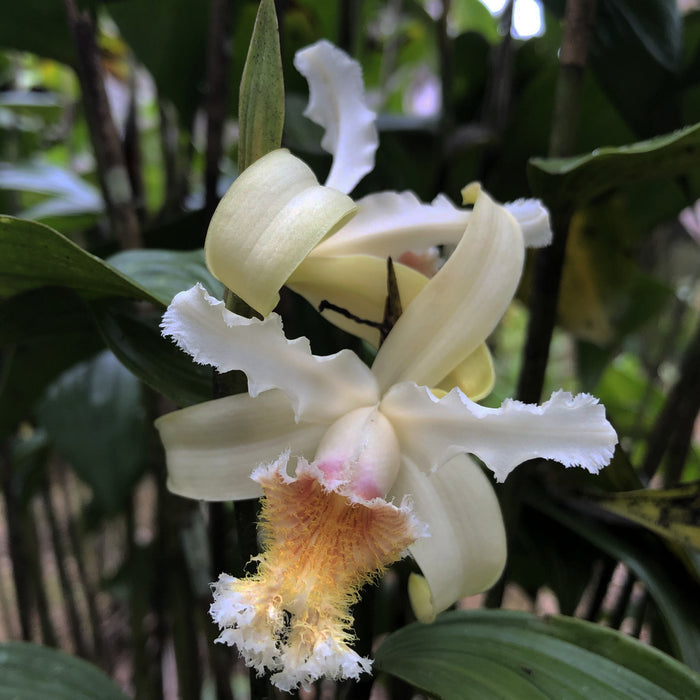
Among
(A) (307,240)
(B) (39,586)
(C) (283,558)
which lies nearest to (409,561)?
(C) (283,558)

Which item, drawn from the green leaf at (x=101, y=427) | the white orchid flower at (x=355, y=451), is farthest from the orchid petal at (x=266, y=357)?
the green leaf at (x=101, y=427)

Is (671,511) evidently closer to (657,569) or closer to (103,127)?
(657,569)

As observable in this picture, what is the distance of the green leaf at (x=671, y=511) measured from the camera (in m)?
0.44

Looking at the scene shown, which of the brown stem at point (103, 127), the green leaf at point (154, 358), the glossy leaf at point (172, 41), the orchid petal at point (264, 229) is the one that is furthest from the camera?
the glossy leaf at point (172, 41)

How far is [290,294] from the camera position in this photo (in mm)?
467

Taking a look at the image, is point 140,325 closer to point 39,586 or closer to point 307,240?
point 307,240

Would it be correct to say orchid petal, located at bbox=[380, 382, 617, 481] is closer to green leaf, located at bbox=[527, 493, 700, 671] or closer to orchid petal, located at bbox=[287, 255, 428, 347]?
orchid petal, located at bbox=[287, 255, 428, 347]

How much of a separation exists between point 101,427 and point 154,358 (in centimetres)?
40

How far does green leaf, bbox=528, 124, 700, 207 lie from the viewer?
0.38m

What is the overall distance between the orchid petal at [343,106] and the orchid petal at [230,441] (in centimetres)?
16

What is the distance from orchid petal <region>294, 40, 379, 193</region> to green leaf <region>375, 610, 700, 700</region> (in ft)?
0.99

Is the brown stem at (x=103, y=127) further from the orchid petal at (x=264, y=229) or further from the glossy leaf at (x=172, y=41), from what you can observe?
the orchid petal at (x=264, y=229)

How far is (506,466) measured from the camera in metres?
0.32

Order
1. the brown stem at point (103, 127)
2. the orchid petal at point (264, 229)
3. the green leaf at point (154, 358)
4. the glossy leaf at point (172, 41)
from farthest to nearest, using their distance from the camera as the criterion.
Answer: the glossy leaf at point (172, 41), the brown stem at point (103, 127), the green leaf at point (154, 358), the orchid petal at point (264, 229)
